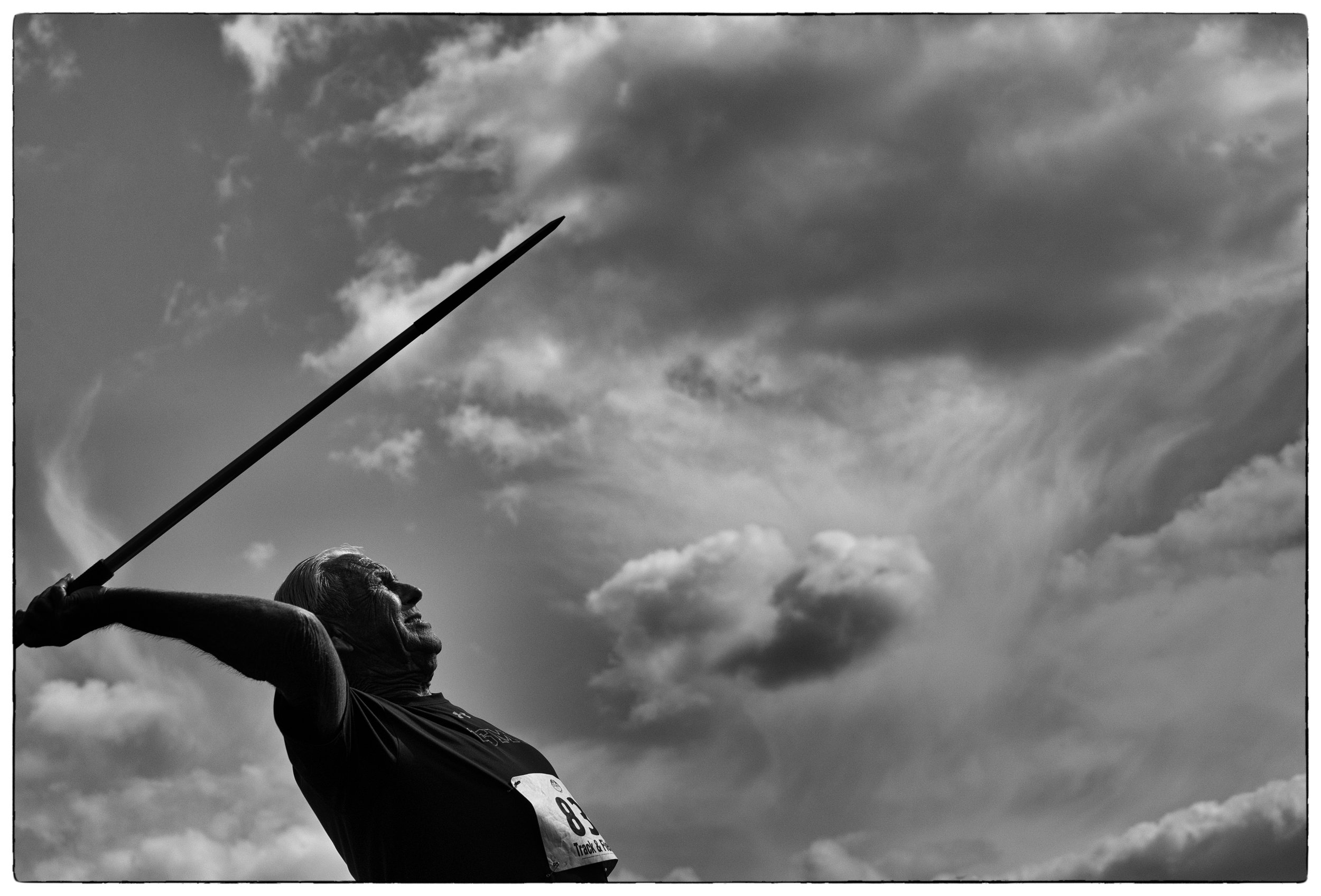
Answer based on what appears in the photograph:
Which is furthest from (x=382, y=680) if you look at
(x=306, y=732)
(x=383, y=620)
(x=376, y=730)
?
(x=306, y=732)

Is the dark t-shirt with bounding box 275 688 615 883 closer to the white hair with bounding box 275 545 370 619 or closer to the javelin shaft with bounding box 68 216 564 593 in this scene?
the white hair with bounding box 275 545 370 619

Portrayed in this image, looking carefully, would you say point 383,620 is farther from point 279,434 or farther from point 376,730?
point 279,434

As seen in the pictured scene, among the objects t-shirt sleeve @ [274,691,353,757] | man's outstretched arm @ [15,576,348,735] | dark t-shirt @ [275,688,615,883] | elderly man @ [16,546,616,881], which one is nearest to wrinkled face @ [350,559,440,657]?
elderly man @ [16,546,616,881]

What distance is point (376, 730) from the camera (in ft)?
11.0

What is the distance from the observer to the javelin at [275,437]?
2.84m

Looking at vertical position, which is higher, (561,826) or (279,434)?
(279,434)

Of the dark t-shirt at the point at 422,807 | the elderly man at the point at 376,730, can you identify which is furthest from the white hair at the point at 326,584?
the dark t-shirt at the point at 422,807

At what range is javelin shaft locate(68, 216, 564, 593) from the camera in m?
2.85

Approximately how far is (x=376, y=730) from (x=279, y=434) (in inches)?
27.5

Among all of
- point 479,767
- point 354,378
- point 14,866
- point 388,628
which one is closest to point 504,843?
point 479,767

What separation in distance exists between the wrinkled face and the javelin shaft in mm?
477

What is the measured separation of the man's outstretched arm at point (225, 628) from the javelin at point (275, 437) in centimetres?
5

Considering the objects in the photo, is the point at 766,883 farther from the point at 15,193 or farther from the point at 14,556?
the point at 15,193

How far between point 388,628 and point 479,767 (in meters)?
0.42
